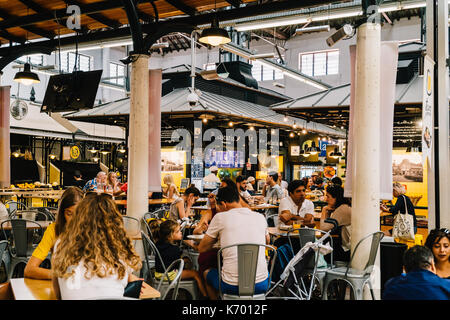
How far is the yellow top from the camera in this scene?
3.50m

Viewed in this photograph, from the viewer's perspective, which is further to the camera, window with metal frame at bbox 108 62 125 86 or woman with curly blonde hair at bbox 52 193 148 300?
window with metal frame at bbox 108 62 125 86

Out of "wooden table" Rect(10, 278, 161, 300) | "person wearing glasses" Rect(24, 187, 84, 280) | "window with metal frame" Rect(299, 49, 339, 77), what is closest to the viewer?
"wooden table" Rect(10, 278, 161, 300)

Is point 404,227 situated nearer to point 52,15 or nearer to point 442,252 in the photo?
point 442,252

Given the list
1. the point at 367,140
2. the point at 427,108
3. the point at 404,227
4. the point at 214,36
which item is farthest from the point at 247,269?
the point at 404,227

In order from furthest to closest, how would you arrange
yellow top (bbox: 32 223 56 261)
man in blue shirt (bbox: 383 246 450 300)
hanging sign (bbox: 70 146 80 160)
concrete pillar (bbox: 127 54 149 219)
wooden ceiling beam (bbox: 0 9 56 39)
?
1. hanging sign (bbox: 70 146 80 160)
2. wooden ceiling beam (bbox: 0 9 56 39)
3. concrete pillar (bbox: 127 54 149 219)
4. yellow top (bbox: 32 223 56 261)
5. man in blue shirt (bbox: 383 246 450 300)

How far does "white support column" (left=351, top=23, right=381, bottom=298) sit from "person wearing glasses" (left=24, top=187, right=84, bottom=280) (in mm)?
3452

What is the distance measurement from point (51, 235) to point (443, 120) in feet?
14.0

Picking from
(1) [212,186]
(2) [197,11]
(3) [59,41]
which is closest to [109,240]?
(2) [197,11]

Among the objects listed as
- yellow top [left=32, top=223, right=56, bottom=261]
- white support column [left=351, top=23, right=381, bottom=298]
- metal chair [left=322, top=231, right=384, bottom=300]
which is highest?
white support column [left=351, top=23, right=381, bottom=298]

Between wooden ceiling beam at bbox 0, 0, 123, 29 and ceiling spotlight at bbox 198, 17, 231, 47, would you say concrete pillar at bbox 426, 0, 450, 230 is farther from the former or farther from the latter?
wooden ceiling beam at bbox 0, 0, 123, 29

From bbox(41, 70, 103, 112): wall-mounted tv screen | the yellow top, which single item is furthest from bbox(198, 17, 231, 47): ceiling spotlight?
the yellow top

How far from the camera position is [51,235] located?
3.62 metres
